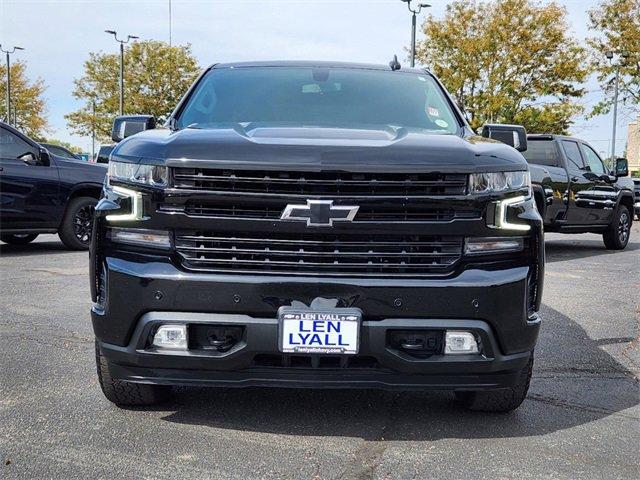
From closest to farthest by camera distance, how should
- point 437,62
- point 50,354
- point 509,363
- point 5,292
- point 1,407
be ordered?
point 509,363 → point 1,407 → point 50,354 → point 5,292 → point 437,62

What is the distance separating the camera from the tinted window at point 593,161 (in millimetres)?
12185

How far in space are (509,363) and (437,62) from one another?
3168cm

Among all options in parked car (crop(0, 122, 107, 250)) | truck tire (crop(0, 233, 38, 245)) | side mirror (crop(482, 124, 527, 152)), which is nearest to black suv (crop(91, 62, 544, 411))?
side mirror (crop(482, 124, 527, 152))

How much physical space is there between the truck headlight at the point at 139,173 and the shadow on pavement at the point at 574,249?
856cm

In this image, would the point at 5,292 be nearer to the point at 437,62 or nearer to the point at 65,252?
the point at 65,252

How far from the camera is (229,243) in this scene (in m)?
3.21

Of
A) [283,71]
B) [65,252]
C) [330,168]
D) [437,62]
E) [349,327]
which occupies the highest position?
[437,62]

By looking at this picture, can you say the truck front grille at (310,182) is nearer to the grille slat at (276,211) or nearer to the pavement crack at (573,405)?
the grille slat at (276,211)

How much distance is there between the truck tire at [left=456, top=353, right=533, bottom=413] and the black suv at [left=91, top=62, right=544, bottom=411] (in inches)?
11.0

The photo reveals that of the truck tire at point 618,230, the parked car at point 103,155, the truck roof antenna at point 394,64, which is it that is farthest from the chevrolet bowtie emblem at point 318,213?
the parked car at point 103,155

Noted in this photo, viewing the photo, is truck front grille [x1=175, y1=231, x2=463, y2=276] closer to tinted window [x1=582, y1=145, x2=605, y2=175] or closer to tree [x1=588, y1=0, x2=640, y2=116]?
tinted window [x1=582, y1=145, x2=605, y2=175]

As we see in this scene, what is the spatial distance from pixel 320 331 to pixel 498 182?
1008mm

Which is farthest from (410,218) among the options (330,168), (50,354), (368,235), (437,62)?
(437,62)

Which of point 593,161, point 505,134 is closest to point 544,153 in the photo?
point 593,161
